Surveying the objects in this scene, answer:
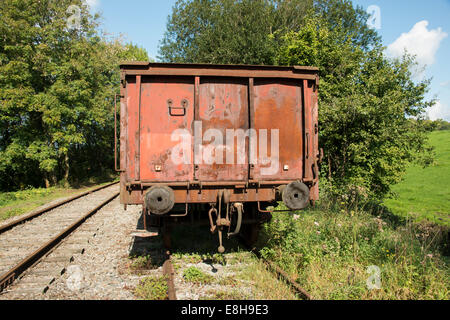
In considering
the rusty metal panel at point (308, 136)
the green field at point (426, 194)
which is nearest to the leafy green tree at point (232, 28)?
the green field at point (426, 194)

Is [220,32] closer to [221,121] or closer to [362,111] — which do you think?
[362,111]

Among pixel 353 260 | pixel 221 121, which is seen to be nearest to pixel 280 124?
pixel 221 121

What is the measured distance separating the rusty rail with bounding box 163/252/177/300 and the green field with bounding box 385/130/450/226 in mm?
10696

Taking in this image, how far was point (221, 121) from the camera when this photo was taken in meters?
4.90

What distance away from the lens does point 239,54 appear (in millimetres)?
21672

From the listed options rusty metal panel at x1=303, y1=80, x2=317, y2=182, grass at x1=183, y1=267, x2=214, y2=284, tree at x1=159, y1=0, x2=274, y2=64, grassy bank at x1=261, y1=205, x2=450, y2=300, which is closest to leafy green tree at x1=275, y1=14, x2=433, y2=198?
grassy bank at x1=261, y1=205, x2=450, y2=300

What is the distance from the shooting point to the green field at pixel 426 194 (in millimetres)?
15445

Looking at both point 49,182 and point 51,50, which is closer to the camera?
point 51,50

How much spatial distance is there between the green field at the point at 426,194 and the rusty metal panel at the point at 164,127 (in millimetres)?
10802

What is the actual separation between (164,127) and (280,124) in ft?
6.60

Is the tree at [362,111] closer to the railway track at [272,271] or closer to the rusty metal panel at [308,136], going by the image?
the rusty metal panel at [308,136]
